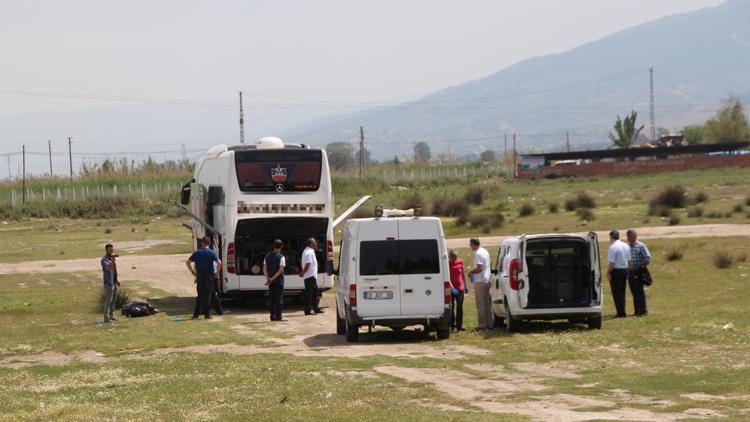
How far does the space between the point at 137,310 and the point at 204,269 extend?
142 inches

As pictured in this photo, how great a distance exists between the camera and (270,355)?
21922mm

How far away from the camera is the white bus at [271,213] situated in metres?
31.8

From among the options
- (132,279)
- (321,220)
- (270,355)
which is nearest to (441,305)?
(270,355)

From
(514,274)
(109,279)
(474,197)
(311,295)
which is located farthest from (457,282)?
(474,197)

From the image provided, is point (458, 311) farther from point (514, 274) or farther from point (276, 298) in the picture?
point (276, 298)

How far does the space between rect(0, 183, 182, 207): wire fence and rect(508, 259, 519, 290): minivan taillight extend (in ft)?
240

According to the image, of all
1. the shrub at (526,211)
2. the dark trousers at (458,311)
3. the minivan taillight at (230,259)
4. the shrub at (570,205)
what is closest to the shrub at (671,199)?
the shrub at (570,205)

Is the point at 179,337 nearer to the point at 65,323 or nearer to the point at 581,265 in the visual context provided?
the point at 65,323

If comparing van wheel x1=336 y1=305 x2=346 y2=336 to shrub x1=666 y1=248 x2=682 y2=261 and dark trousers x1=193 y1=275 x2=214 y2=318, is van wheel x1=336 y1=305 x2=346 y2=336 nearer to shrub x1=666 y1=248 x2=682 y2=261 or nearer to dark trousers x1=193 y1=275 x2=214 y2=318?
dark trousers x1=193 y1=275 x2=214 y2=318

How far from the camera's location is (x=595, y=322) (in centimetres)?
2353

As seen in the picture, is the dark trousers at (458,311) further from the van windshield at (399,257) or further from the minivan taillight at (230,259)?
the minivan taillight at (230,259)

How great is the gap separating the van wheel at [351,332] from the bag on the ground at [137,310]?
9.10 m

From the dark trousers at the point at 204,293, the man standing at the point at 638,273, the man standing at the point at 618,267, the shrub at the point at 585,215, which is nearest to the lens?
the man standing at the point at 618,267

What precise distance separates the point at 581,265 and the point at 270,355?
626cm
